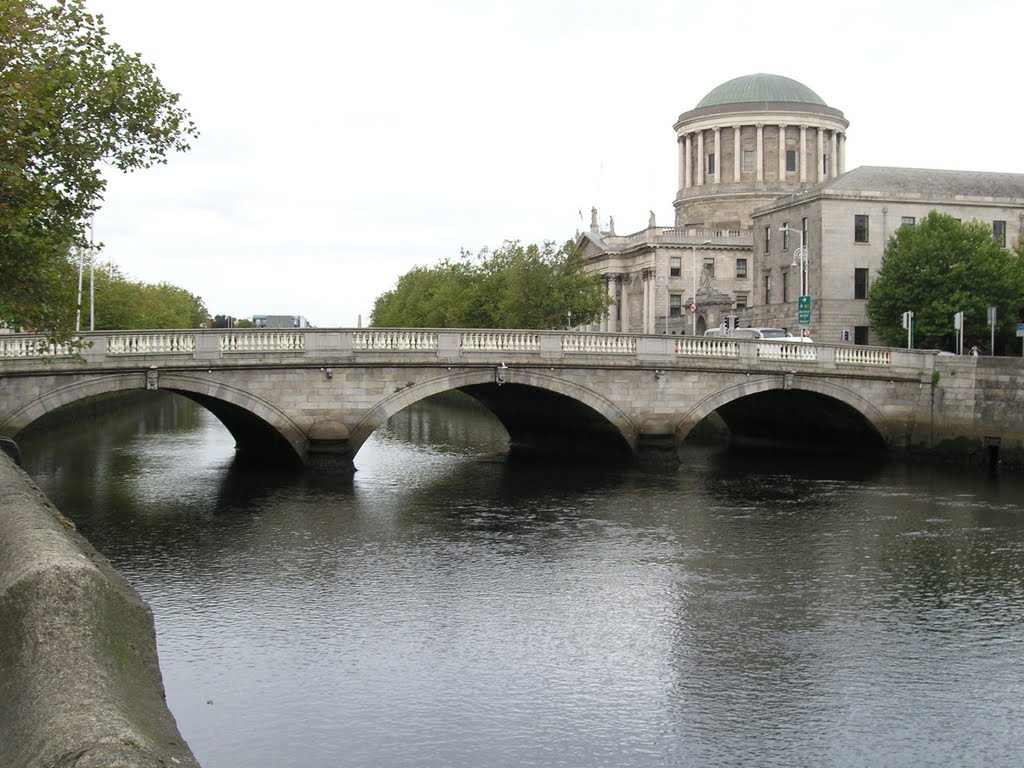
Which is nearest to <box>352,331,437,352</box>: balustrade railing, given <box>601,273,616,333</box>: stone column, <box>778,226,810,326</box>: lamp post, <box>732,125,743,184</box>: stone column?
<box>778,226,810,326</box>: lamp post

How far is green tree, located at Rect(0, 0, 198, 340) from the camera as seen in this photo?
2275cm

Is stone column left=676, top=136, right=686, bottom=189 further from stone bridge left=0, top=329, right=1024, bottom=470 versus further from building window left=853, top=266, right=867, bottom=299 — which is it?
stone bridge left=0, top=329, right=1024, bottom=470

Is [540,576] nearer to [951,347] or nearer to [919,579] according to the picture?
[919,579]

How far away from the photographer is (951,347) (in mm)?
59344

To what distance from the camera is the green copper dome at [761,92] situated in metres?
111

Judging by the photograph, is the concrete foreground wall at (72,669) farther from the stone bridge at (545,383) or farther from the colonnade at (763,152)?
the colonnade at (763,152)

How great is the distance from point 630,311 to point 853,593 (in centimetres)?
8419

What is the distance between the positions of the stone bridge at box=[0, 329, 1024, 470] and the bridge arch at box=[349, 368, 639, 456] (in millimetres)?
49

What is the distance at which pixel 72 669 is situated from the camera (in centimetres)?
889

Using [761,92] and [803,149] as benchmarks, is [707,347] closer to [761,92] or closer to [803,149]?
[803,149]

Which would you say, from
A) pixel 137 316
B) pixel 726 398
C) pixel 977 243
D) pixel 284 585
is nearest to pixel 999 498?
pixel 726 398

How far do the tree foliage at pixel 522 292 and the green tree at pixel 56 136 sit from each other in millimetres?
47392

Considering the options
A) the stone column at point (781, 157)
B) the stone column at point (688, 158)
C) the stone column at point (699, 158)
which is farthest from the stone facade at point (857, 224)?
the stone column at point (688, 158)

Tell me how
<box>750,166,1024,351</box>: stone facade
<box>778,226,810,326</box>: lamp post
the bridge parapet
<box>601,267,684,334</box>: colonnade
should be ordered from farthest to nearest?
1. <box>601,267,684,334</box>: colonnade
2. <box>750,166,1024,351</box>: stone facade
3. <box>778,226,810,326</box>: lamp post
4. the bridge parapet
